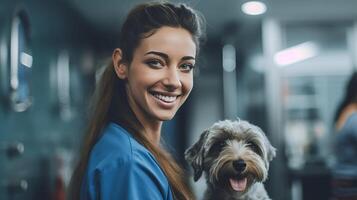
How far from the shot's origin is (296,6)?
4.66 ft

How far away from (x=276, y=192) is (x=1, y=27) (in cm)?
185

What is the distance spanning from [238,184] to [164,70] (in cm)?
26

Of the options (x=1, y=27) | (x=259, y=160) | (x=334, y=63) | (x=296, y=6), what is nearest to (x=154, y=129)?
(x=259, y=160)

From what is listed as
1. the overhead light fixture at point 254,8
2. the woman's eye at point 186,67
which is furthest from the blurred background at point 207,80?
the woman's eye at point 186,67

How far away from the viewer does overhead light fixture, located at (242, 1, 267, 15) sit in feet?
4.86

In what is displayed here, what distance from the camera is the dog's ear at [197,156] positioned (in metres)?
0.89

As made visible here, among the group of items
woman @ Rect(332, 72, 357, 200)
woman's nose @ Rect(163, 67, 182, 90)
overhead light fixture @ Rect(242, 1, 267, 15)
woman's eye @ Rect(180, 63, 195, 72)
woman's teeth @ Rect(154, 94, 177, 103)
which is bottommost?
woman @ Rect(332, 72, 357, 200)

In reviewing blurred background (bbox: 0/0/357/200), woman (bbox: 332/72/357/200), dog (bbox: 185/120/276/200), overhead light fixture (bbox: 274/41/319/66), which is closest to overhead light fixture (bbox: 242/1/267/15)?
blurred background (bbox: 0/0/357/200)

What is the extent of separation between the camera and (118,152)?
884 millimetres

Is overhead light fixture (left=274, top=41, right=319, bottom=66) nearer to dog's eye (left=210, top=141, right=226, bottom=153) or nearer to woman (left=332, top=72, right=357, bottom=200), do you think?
woman (left=332, top=72, right=357, bottom=200)

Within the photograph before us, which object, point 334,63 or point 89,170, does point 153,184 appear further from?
point 334,63

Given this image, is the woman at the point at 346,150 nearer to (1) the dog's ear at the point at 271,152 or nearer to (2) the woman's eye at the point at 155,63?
(1) the dog's ear at the point at 271,152

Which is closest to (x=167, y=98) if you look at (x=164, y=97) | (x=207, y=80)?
(x=164, y=97)

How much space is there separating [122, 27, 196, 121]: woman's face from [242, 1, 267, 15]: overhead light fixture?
2.04 ft
